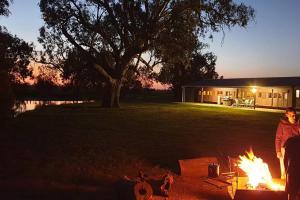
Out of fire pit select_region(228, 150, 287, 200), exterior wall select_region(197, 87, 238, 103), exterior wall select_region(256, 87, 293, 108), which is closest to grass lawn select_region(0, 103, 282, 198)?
fire pit select_region(228, 150, 287, 200)

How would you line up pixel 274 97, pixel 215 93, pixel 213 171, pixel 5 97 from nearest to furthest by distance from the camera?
pixel 213 171, pixel 5 97, pixel 274 97, pixel 215 93

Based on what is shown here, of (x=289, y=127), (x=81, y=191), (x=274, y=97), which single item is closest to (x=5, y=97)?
(x=81, y=191)

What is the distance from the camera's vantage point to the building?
40094 mm

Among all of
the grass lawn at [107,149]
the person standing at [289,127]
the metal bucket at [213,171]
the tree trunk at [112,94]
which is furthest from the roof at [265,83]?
the person standing at [289,127]

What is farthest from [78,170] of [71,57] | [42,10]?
[71,57]

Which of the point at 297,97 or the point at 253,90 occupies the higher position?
the point at 253,90

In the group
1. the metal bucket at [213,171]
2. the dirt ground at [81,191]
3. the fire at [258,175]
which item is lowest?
the dirt ground at [81,191]

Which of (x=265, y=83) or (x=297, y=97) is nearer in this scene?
(x=297, y=97)

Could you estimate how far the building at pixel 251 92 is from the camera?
40094 mm

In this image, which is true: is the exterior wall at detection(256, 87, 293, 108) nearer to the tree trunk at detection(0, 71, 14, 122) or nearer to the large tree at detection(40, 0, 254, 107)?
the large tree at detection(40, 0, 254, 107)

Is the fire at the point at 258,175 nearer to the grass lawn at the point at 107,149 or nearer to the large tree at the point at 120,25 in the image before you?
the grass lawn at the point at 107,149

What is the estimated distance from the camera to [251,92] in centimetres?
4653

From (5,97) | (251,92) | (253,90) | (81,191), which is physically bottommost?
(81,191)

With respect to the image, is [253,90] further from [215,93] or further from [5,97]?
[5,97]
